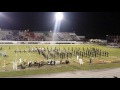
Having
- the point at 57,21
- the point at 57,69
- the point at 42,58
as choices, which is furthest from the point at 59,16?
the point at 57,69

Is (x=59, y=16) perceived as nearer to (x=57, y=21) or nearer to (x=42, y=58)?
(x=57, y=21)

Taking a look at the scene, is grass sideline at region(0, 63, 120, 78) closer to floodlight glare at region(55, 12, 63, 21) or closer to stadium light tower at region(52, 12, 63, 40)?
stadium light tower at region(52, 12, 63, 40)

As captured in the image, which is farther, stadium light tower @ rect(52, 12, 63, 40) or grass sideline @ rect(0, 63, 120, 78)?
stadium light tower @ rect(52, 12, 63, 40)

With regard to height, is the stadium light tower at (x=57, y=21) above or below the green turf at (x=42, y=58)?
above

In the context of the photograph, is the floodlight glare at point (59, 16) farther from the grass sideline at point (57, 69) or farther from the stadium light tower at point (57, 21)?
the grass sideline at point (57, 69)

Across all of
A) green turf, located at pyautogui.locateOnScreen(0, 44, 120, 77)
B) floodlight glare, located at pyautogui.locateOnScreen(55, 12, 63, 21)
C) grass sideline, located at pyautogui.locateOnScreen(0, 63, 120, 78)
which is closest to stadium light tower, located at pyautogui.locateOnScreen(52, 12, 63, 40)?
floodlight glare, located at pyautogui.locateOnScreen(55, 12, 63, 21)

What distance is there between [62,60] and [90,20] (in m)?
1.61

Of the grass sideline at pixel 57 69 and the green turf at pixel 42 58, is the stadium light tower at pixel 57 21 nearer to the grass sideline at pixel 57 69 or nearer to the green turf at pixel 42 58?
the green turf at pixel 42 58

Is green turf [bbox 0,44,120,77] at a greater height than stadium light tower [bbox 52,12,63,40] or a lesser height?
lesser

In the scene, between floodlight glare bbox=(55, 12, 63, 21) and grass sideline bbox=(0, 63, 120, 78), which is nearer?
grass sideline bbox=(0, 63, 120, 78)

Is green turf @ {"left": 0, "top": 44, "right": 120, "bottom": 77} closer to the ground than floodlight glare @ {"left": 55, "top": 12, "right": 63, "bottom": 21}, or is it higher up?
closer to the ground

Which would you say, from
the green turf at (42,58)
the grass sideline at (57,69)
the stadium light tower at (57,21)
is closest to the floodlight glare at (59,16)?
the stadium light tower at (57,21)

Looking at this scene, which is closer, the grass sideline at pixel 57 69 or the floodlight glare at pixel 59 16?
the grass sideline at pixel 57 69
